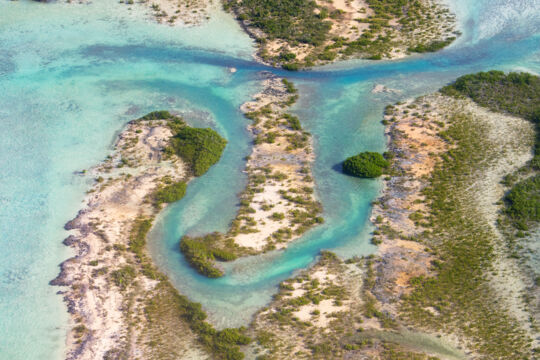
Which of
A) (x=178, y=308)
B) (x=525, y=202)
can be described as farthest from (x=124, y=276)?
(x=525, y=202)

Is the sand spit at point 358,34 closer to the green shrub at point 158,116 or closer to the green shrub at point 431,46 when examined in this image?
the green shrub at point 431,46

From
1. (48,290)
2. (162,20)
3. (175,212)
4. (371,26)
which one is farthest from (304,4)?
(48,290)

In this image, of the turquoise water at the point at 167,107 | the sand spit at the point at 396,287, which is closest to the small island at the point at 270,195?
the turquoise water at the point at 167,107

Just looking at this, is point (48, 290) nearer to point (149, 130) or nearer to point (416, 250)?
point (149, 130)

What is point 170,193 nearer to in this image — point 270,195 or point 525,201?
point 270,195

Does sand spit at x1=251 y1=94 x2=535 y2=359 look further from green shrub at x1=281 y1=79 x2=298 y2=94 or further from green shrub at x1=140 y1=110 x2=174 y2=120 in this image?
green shrub at x1=140 y1=110 x2=174 y2=120

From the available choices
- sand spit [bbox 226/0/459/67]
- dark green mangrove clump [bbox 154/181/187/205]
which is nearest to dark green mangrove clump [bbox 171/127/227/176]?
dark green mangrove clump [bbox 154/181/187/205]
